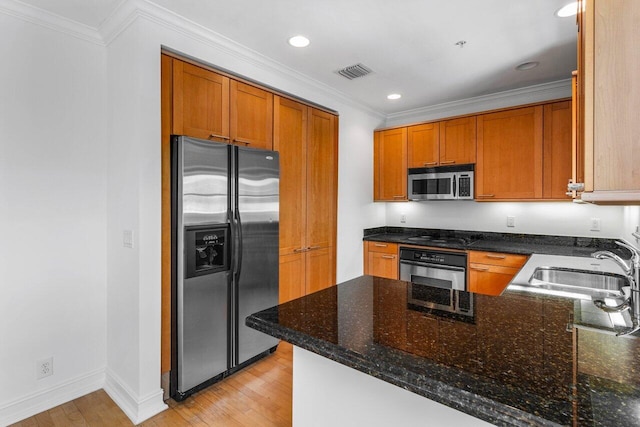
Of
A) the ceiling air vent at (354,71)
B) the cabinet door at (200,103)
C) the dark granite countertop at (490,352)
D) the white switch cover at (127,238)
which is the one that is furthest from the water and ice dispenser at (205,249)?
the ceiling air vent at (354,71)

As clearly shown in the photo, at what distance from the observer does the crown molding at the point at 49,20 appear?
2.09m

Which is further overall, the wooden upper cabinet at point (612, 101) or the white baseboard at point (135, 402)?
the white baseboard at point (135, 402)

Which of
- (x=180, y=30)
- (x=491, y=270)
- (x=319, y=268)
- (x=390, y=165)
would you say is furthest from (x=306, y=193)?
(x=491, y=270)

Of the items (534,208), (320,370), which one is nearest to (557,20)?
(534,208)

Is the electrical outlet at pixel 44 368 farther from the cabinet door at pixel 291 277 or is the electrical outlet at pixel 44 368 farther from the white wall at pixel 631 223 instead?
the white wall at pixel 631 223

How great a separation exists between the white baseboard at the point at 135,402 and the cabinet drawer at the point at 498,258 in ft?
9.94

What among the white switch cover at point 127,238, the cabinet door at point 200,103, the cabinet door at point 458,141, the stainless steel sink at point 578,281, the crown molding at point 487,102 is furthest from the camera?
the cabinet door at point 458,141

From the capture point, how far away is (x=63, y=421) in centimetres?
210

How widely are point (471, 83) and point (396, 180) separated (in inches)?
55.2

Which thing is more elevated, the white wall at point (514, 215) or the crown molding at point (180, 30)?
the crown molding at point (180, 30)

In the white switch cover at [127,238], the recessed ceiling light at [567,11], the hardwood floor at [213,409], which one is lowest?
the hardwood floor at [213,409]

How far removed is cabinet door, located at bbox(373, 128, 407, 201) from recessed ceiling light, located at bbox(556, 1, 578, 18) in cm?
210

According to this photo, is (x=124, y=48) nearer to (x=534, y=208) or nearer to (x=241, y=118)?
(x=241, y=118)

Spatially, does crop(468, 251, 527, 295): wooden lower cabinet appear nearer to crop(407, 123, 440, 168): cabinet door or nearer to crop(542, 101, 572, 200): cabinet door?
crop(542, 101, 572, 200): cabinet door
